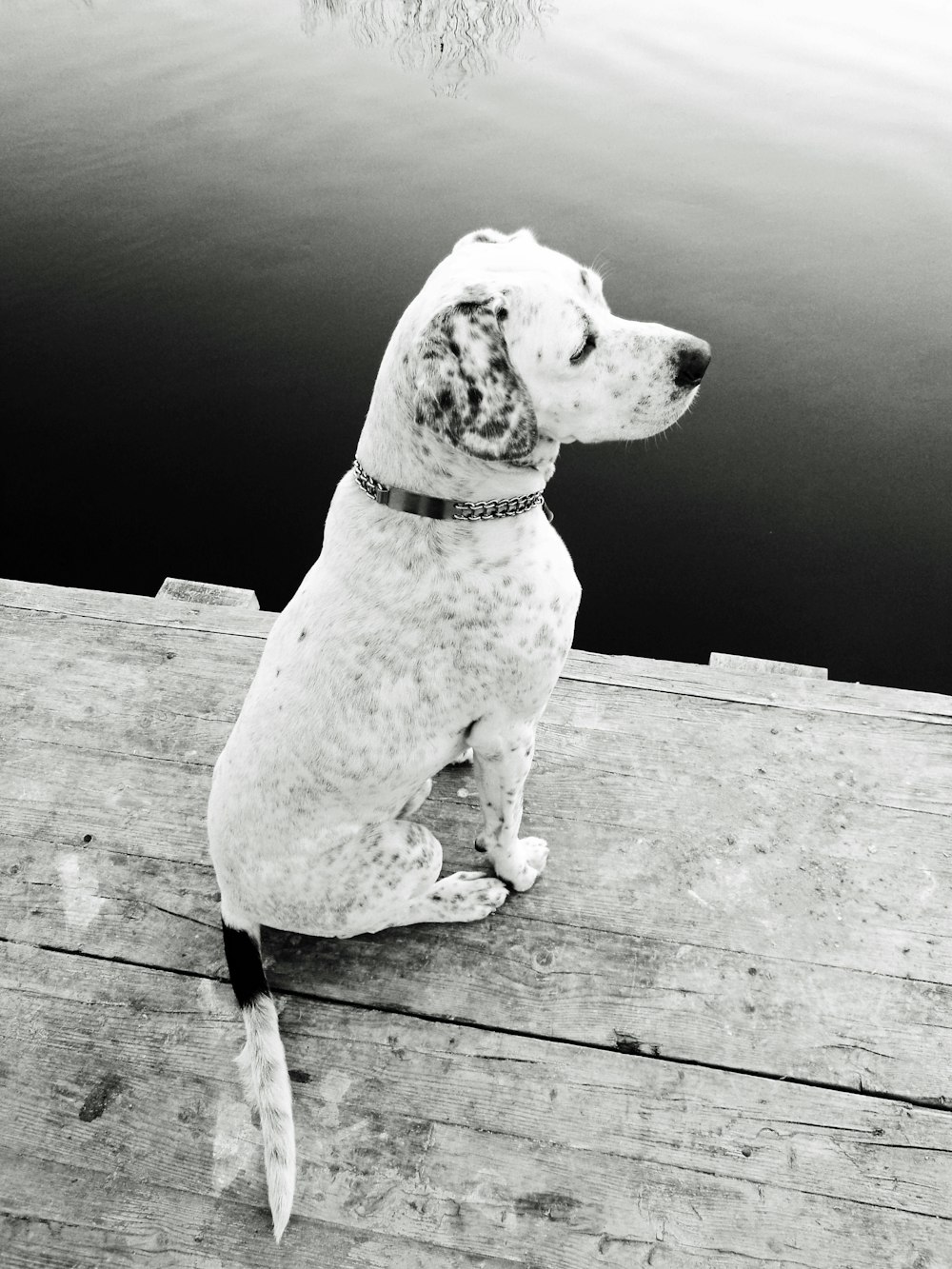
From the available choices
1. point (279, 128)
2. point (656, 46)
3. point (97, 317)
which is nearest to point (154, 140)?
point (279, 128)

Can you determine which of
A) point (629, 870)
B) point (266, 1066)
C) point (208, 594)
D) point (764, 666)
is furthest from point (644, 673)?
point (208, 594)

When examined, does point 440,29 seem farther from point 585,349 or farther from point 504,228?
point 585,349

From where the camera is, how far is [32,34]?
10.2 m

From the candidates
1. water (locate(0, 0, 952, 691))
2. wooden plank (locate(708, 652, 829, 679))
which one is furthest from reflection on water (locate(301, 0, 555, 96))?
wooden plank (locate(708, 652, 829, 679))

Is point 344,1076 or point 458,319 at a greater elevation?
point 458,319

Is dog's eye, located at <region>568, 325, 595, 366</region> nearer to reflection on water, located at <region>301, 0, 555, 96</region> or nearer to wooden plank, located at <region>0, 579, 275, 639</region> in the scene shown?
wooden plank, located at <region>0, 579, 275, 639</region>

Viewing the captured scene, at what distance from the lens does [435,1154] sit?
6.84ft

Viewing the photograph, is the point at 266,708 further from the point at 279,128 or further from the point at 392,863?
the point at 279,128

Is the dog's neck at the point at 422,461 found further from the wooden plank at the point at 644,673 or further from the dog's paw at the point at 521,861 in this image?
the wooden plank at the point at 644,673

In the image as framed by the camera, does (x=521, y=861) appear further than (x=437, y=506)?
Yes

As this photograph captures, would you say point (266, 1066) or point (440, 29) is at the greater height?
point (440, 29)

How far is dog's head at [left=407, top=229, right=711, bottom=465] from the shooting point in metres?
1.89

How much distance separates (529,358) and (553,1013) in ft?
5.76

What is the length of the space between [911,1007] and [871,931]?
222mm
